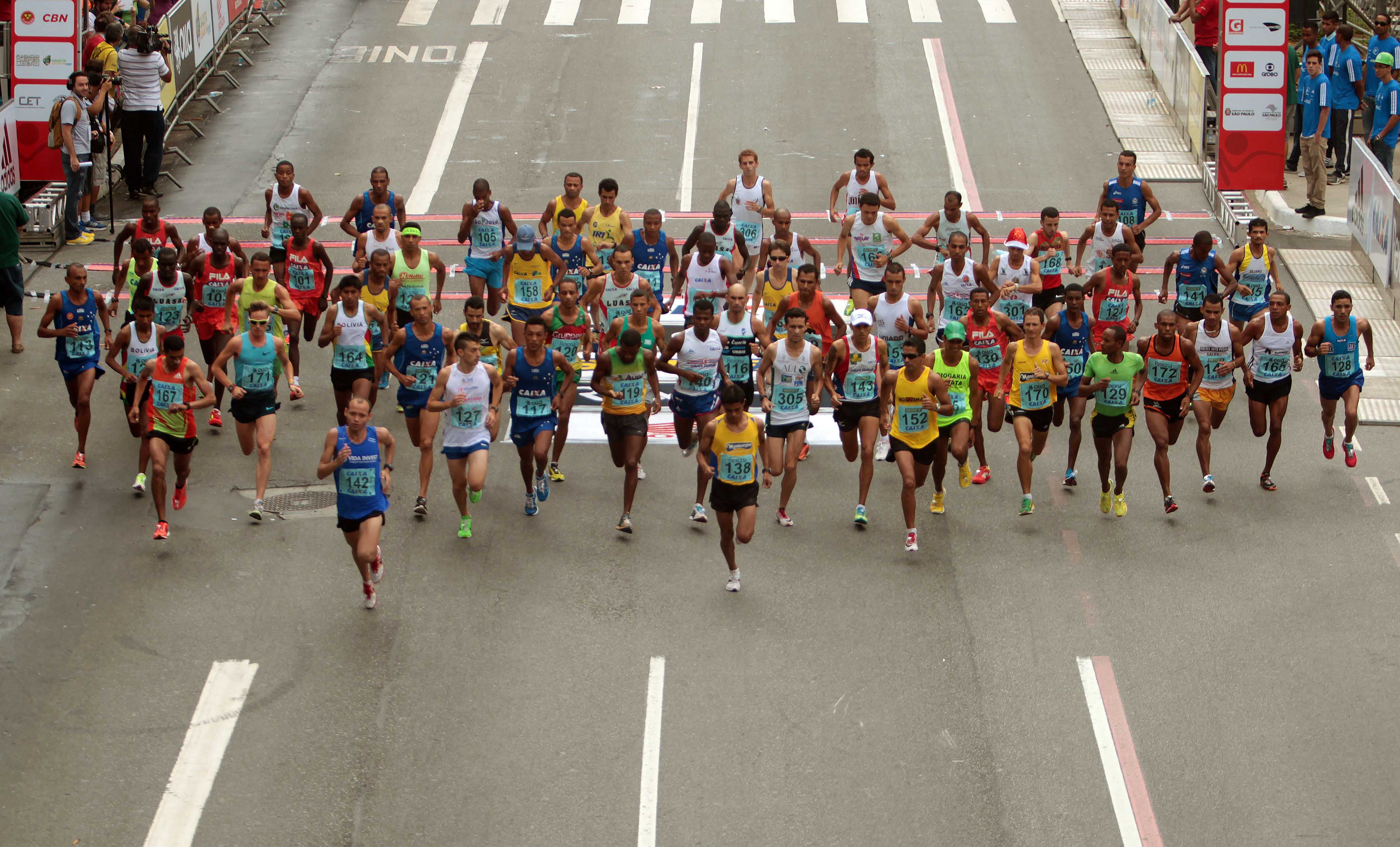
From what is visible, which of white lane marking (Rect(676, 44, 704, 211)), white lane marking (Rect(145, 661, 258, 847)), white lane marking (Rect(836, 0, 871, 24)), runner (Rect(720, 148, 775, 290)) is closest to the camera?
white lane marking (Rect(145, 661, 258, 847))

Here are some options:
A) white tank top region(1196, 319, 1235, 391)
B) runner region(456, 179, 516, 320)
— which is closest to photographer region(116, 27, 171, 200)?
runner region(456, 179, 516, 320)

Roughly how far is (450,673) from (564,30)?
20.5 m

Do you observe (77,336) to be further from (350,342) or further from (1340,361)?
(1340,361)

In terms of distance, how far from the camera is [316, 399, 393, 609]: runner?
42.6ft

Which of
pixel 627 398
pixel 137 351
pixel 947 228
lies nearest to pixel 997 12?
pixel 947 228

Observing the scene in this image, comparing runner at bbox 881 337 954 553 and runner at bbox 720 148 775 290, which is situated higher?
runner at bbox 720 148 775 290

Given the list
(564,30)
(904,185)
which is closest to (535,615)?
(904,185)

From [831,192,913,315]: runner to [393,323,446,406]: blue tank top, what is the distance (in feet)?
17.4

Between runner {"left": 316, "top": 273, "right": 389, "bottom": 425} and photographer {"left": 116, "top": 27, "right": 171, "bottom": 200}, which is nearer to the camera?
runner {"left": 316, "top": 273, "right": 389, "bottom": 425}

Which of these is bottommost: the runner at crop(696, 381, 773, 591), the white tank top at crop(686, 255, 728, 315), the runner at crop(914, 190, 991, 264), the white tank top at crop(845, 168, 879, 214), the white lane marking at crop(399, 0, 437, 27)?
the runner at crop(696, 381, 773, 591)

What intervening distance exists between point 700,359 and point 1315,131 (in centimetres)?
1243

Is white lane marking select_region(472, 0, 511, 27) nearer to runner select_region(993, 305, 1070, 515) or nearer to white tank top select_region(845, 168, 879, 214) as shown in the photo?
white tank top select_region(845, 168, 879, 214)

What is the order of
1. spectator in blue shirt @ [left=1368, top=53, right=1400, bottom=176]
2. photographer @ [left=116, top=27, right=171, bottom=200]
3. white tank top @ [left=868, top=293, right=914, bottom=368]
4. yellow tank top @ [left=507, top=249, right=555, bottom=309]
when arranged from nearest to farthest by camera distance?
white tank top @ [left=868, top=293, right=914, bottom=368]
yellow tank top @ [left=507, top=249, right=555, bottom=309]
spectator in blue shirt @ [left=1368, top=53, right=1400, bottom=176]
photographer @ [left=116, top=27, right=171, bottom=200]

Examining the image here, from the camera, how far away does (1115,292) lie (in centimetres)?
1738
